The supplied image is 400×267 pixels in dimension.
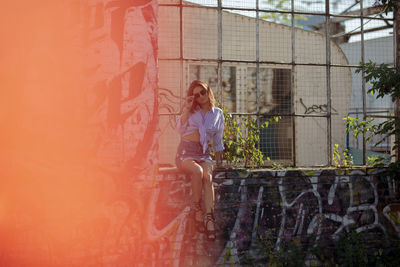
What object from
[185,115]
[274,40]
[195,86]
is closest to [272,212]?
[185,115]

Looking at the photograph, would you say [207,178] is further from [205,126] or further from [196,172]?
[205,126]

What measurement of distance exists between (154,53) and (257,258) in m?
2.45

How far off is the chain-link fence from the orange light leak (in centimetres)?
135

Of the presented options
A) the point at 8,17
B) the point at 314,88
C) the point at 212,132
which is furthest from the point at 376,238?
the point at 8,17

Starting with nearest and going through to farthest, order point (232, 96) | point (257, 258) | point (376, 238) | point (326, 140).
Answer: point (257, 258) < point (376, 238) < point (326, 140) < point (232, 96)

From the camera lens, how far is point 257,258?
4949 mm

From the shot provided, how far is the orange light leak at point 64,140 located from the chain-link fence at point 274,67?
1350 mm

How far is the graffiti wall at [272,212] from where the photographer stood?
15.4ft

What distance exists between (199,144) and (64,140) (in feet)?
4.47

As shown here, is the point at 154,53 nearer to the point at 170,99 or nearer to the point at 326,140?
the point at 170,99

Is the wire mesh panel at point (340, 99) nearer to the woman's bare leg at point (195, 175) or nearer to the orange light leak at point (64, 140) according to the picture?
the woman's bare leg at point (195, 175)

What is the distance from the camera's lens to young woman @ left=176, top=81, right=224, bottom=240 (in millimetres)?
4590

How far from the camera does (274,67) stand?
22.5 ft

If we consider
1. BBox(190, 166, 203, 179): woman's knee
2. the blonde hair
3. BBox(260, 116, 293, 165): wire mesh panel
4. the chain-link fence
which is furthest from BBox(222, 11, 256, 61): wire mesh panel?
BBox(190, 166, 203, 179): woman's knee
